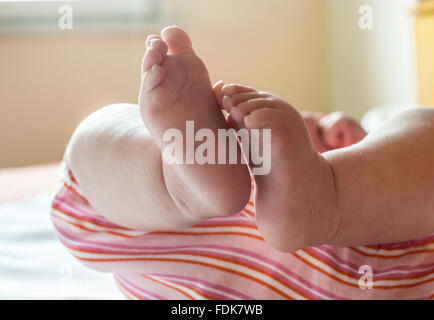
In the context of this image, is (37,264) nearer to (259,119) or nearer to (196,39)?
(259,119)

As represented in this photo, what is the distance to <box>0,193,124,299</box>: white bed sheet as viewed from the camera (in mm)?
585

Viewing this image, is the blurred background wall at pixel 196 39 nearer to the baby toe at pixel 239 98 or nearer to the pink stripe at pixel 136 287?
the pink stripe at pixel 136 287

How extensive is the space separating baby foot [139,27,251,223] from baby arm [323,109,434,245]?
0.08 metres

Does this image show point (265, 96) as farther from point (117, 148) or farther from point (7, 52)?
point (7, 52)

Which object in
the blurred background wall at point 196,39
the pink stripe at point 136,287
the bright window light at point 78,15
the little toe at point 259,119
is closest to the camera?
the little toe at point 259,119

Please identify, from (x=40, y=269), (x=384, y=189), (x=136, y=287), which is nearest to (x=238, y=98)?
(x=384, y=189)

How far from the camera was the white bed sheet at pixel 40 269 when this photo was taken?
A: 0.58 m

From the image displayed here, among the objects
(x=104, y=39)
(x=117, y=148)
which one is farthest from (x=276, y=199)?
(x=104, y=39)

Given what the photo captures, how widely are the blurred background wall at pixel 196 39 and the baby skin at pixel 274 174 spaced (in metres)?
1.47

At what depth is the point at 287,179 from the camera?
1.28ft

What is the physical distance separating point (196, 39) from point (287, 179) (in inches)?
61.0

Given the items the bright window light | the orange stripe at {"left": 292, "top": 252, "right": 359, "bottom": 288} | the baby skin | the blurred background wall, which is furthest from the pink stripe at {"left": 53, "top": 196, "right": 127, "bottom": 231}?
the bright window light

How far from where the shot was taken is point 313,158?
Answer: 400 millimetres

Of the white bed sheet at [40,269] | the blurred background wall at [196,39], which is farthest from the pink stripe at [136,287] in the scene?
the blurred background wall at [196,39]
